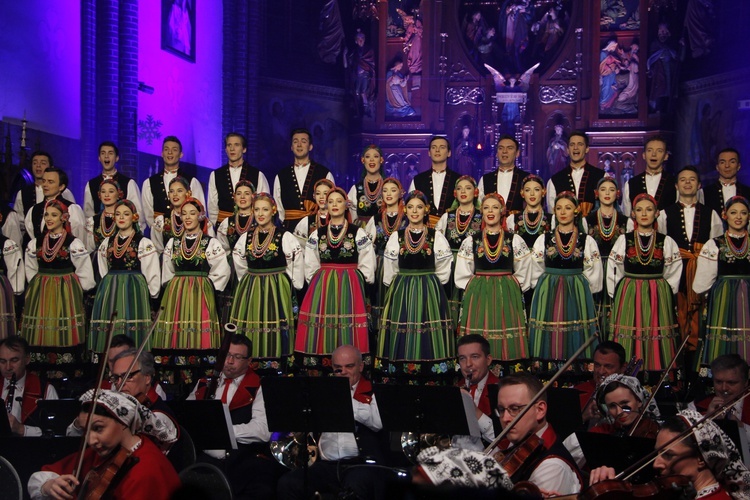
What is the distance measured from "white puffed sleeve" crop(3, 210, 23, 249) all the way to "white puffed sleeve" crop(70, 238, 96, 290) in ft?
2.37

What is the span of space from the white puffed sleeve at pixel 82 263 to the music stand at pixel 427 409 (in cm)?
386

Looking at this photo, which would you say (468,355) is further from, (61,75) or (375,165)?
(61,75)

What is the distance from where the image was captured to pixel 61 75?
438 inches

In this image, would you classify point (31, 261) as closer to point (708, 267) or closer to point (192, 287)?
point (192, 287)

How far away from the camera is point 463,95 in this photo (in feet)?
45.7

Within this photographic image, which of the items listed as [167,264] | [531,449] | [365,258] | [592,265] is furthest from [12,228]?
[531,449]

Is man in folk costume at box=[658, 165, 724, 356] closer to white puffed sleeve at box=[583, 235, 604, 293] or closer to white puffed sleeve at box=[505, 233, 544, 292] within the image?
white puffed sleeve at box=[583, 235, 604, 293]

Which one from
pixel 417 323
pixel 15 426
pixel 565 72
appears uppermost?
pixel 565 72

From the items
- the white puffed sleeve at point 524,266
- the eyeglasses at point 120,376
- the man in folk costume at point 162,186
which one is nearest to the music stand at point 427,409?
the eyeglasses at point 120,376

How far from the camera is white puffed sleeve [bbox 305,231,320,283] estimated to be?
8.39 m

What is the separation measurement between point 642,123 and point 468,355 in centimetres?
774

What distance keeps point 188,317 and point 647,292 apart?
139 inches

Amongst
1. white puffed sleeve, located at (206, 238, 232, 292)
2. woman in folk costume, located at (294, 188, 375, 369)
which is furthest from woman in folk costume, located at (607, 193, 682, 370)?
white puffed sleeve, located at (206, 238, 232, 292)

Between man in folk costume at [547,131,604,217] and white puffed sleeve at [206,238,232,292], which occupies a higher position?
man in folk costume at [547,131,604,217]
